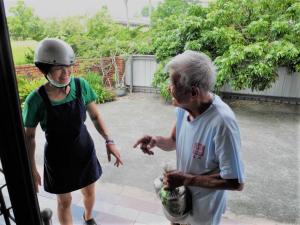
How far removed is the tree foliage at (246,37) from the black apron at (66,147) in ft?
9.74

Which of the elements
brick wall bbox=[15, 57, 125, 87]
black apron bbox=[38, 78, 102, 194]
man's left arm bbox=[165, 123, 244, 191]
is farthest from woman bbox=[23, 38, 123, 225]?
brick wall bbox=[15, 57, 125, 87]

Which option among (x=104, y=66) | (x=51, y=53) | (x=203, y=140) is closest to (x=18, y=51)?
(x=51, y=53)

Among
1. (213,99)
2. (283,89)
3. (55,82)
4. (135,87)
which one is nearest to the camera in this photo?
(213,99)

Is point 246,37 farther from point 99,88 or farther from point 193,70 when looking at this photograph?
point 193,70

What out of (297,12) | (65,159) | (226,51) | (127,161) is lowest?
(127,161)

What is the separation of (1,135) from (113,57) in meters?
4.77

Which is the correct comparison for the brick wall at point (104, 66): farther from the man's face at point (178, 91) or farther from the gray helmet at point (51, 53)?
the man's face at point (178, 91)

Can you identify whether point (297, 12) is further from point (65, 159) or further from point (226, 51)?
point (65, 159)

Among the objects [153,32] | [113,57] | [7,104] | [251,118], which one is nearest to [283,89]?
[251,118]

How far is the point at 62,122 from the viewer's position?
116 centimetres

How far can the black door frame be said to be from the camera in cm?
51

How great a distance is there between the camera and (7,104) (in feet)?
1.74

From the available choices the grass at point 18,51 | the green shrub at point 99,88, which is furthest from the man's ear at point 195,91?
the green shrub at point 99,88

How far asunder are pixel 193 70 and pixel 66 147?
0.68 m
